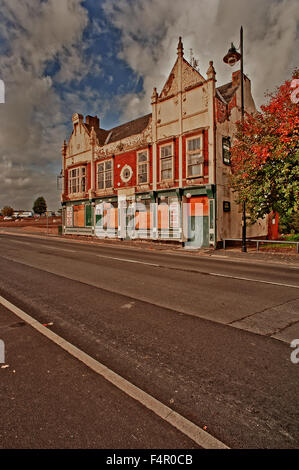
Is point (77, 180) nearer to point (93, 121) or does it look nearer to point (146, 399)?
point (93, 121)

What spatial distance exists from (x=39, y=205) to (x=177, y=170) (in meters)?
107

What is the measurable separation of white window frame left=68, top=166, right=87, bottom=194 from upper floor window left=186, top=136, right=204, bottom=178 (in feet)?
48.3

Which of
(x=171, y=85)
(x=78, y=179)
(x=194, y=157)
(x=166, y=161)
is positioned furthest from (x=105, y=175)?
(x=194, y=157)

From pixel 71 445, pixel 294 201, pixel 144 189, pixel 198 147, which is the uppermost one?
Answer: pixel 198 147

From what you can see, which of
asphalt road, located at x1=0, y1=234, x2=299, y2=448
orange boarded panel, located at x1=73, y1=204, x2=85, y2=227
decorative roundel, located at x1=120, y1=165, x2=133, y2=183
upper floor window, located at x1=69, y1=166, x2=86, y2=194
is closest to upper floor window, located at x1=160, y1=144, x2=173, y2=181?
decorative roundel, located at x1=120, y1=165, x2=133, y2=183

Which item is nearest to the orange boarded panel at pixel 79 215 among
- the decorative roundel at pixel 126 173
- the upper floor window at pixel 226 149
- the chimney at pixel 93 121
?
the decorative roundel at pixel 126 173

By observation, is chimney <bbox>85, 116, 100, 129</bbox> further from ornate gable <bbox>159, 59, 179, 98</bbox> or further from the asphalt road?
the asphalt road

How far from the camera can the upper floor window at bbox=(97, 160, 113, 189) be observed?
26.9 meters

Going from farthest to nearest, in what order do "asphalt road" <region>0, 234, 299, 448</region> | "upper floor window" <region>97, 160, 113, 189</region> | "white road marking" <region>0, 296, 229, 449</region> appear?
1. "upper floor window" <region>97, 160, 113, 189</region>
2. "asphalt road" <region>0, 234, 299, 448</region>
3. "white road marking" <region>0, 296, 229, 449</region>

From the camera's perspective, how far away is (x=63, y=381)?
9.76 ft

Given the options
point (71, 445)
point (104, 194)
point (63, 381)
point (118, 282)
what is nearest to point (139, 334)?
point (63, 381)

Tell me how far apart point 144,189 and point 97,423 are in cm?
2176

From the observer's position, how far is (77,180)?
102ft

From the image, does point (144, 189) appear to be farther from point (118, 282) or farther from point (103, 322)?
point (103, 322)
